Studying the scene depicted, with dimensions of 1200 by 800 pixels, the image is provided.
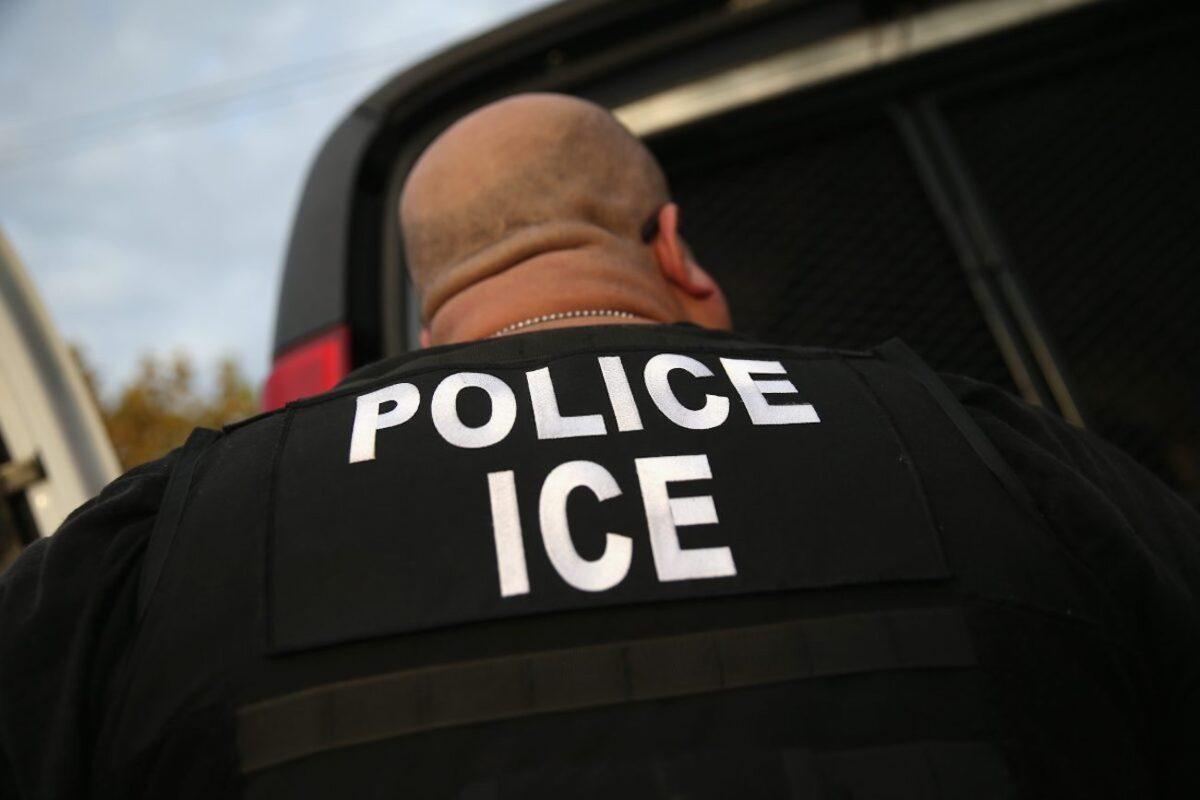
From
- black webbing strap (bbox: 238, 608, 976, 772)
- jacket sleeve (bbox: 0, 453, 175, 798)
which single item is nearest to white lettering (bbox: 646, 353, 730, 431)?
black webbing strap (bbox: 238, 608, 976, 772)

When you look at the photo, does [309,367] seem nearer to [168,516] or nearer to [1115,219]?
[168,516]

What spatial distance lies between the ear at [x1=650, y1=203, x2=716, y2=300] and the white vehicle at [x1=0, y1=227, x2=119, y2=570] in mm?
1149

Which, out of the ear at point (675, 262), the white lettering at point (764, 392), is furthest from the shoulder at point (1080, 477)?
the ear at point (675, 262)

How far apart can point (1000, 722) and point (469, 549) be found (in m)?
0.51

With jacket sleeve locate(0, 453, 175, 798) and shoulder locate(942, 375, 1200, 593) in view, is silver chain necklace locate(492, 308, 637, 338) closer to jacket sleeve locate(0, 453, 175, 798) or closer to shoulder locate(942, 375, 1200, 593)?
shoulder locate(942, 375, 1200, 593)

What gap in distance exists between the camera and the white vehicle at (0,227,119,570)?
179cm

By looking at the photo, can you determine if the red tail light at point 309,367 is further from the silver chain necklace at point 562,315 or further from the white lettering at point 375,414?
the white lettering at point 375,414

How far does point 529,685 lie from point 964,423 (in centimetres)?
57

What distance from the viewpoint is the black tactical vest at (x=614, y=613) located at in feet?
2.73

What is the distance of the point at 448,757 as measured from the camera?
2.71 ft

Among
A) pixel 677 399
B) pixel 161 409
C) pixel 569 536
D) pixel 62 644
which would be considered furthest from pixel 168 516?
pixel 161 409

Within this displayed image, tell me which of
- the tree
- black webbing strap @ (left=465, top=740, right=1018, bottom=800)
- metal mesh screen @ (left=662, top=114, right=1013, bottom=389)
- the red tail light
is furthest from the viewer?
the tree

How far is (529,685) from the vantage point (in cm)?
84

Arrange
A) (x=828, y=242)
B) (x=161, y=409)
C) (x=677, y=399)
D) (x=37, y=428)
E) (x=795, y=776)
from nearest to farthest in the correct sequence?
(x=795, y=776)
(x=677, y=399)
(x=37, y=428)
(x=828, y=242)
(x=161, y=409)
